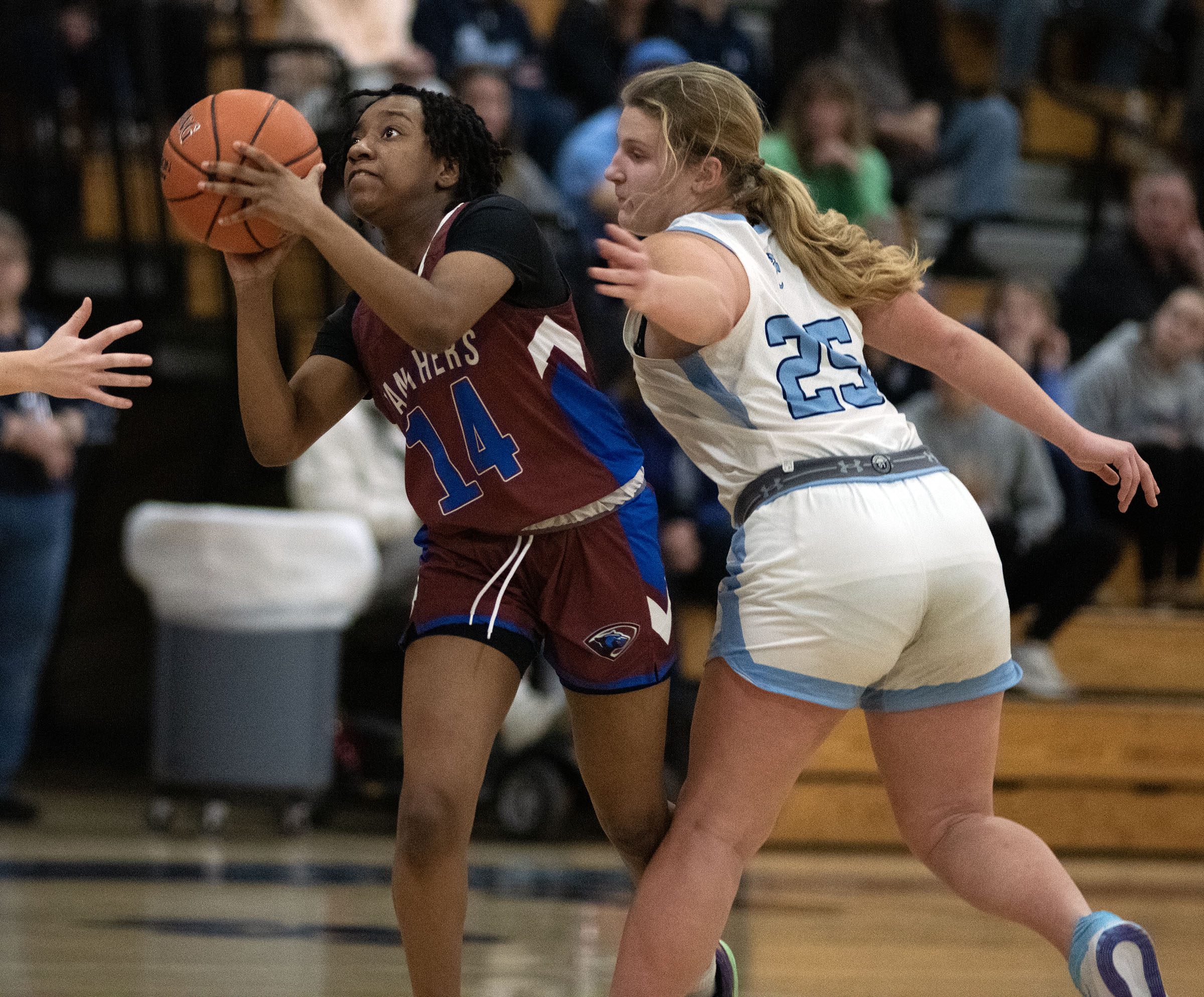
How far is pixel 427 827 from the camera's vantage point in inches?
108

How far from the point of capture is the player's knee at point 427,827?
274cm

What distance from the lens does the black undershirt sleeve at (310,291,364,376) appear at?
307 cm

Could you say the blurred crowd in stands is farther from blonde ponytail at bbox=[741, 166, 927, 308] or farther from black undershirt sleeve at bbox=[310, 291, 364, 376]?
blonde ponytail at bbox=[741, 166, 927, 308]

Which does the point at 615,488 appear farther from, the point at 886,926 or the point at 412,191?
the point at 886,926

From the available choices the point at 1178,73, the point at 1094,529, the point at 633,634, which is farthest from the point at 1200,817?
A: the point at 1178,73

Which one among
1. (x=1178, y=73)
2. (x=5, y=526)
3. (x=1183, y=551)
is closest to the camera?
(x=5, y=526)

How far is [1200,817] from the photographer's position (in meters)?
6.34

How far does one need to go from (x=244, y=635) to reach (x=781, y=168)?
8.15 ft

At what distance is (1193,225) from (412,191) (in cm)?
591

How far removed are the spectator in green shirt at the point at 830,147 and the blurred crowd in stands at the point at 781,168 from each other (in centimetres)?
1

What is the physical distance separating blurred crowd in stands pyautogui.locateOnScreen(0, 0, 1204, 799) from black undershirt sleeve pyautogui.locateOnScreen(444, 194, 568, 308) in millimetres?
2555

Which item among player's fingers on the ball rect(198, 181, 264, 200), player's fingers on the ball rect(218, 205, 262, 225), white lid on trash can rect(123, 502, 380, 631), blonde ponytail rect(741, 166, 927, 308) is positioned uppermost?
player's fingers on the ball rect(198, 181, 264, 200)

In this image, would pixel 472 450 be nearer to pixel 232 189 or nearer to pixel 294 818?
pixel 232 189

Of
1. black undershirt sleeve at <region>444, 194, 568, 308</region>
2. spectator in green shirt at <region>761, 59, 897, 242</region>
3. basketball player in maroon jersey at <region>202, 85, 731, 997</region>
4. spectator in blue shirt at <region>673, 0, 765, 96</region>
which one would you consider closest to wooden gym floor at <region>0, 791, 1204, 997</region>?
basketball player in maroon jersey at <region>202, 85, 731, 997</region>
